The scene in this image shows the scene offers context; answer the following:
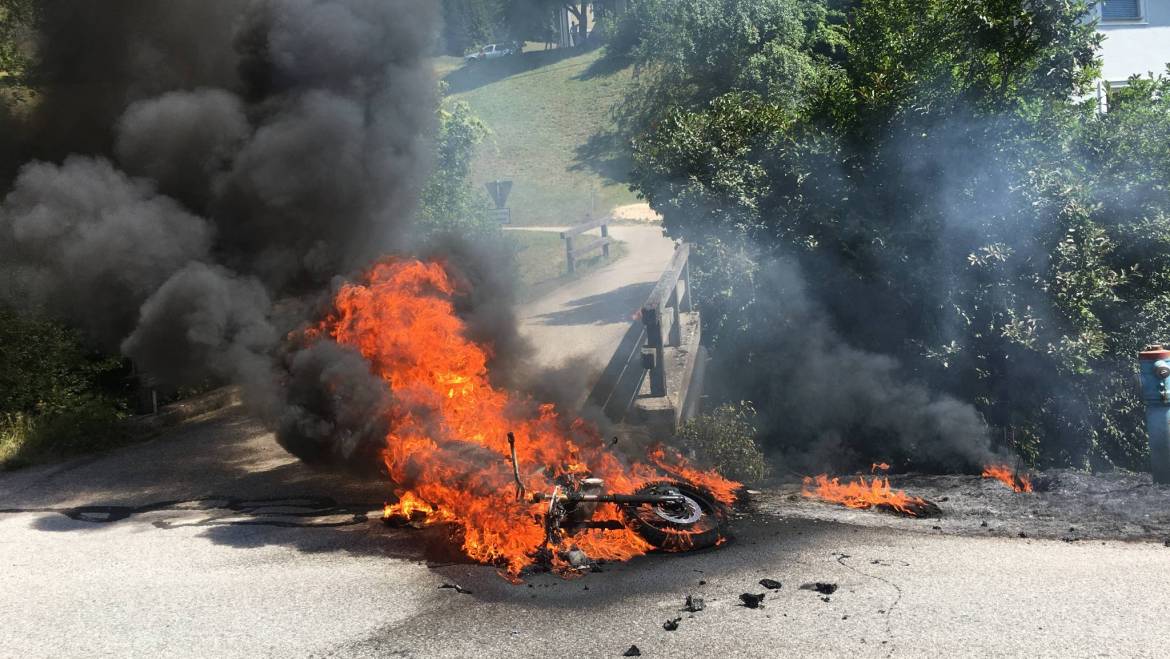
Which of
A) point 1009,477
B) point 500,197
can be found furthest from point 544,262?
point 1009,477

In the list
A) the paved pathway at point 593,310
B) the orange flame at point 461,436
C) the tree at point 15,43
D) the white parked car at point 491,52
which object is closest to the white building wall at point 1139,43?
the paved pathway at point 593,310

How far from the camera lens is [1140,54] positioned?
19375 millimetres

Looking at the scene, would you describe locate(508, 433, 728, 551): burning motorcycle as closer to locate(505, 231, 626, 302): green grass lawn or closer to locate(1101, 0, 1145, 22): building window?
locate(505, 231, 626, 302): green grass lawn

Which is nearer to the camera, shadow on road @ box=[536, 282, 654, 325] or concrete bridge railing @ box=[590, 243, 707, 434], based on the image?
concrete bridge railing @ box=[590, 243, 707, 434]

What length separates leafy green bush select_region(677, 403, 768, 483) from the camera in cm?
970

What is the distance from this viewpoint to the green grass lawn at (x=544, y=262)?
21922 mm

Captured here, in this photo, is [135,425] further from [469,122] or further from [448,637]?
[469,122]

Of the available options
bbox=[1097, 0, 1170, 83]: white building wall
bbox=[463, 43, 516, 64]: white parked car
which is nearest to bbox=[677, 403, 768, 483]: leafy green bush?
bbox=[1097, 0, 1170, 83]: white building wall

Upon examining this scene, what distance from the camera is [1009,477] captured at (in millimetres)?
9086

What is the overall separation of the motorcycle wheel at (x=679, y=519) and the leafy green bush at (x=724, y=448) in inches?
83.0

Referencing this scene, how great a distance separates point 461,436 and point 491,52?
65250mm

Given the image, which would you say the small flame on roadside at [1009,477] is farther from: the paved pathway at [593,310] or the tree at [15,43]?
the tree at [15,43]

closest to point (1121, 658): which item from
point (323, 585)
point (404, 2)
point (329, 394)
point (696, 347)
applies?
point (323, 585)

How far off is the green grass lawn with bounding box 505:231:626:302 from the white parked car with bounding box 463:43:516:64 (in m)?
40.3
